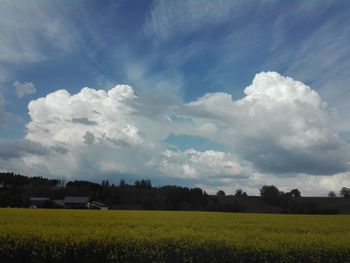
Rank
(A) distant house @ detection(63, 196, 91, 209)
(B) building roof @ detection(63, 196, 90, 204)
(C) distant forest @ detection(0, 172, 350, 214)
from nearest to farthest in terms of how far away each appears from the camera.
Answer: (C) distant forest @ detection(0, 172, 350, 214)
(A) distant house @ detection(63, 196, 91, 209)
(B) building roof @ detection(63, 196, 90, 204)

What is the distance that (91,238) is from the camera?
39.0 ft

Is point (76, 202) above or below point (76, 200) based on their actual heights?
below

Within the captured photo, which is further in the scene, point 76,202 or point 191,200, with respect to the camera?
point 76,202

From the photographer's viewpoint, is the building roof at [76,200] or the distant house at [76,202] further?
the building roof at [76,200]

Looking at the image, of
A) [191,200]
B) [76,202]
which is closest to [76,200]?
[76,202]

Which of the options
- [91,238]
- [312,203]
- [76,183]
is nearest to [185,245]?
[91,238]

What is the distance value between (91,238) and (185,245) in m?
2.70

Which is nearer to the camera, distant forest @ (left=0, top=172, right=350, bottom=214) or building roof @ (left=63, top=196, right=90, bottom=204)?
distant forest @ (left=0, top=172, right=350, bottom=214)

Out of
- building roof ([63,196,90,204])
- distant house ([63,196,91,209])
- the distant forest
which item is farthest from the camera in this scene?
building roof ([63,196,90,204])

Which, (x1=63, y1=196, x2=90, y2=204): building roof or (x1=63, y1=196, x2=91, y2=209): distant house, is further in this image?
(x1=63, y1=196, x2=90, y2=204): building roof

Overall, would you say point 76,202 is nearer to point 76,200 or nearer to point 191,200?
point 76,200

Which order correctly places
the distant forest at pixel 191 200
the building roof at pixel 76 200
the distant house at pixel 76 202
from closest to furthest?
the distant forest at pixel 191 200 < the distant house at pixel 76 202 < the building roof at pixel 76 200

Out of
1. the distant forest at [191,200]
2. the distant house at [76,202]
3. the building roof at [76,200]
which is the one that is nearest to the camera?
the distant forest at [191,200]

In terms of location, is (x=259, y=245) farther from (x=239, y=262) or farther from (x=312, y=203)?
(x=312, y=203)
